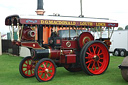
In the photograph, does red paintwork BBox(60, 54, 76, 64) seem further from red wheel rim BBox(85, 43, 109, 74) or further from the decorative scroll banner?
the decorative scroll banner

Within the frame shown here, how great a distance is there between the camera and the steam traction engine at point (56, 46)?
22.9 feet

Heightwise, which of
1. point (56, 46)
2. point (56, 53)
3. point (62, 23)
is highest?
point (62, 23)

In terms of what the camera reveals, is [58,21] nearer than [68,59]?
Yes

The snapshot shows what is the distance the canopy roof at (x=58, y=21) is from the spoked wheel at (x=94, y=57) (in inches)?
31.3

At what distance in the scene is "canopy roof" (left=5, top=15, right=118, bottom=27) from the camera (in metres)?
6.84

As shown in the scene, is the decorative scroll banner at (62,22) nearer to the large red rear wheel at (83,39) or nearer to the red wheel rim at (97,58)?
the large red rear wheel at (83,39)

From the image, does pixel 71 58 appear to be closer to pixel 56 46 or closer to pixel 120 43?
pixel 56 46

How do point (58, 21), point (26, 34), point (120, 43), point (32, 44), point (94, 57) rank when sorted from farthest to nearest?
point (120, 43), point (94, 57), point (58, 21), point (26, 34), point (32, 44)

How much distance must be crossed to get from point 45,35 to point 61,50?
4.22 m

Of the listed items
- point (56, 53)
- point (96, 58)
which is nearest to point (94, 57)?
point (96, 58)

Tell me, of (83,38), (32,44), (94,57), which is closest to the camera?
(32,44)

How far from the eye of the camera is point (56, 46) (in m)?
7.58

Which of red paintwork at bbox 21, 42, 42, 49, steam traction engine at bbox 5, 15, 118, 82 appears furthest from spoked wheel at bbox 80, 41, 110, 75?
red paintwork at bbox 21, 42, 42, 49

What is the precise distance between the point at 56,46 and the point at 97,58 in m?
1.53
